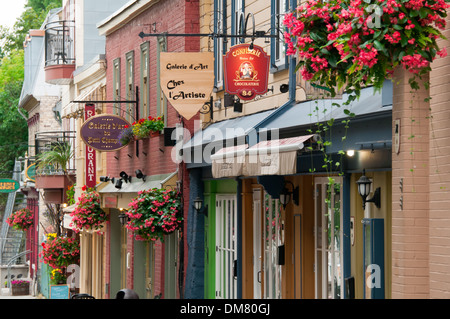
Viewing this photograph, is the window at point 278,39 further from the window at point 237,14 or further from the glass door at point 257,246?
the glass door at point 257,246

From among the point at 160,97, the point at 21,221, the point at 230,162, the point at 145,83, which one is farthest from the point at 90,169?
the point at 21,221

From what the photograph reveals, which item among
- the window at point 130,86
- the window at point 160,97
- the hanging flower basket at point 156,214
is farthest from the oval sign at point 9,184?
the hanging flower basket at point 156,214

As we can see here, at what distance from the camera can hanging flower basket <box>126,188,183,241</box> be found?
1731 centimetres

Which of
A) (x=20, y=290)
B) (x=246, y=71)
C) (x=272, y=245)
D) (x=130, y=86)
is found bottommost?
(x=20, y=290)

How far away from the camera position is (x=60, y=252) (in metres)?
29.5

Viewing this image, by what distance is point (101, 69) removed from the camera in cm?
2580

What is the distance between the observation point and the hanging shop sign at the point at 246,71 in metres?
13.2

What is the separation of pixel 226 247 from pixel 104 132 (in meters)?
4.99

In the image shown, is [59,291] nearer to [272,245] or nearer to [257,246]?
[257,246]

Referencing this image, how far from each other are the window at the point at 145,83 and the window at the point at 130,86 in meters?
0.69

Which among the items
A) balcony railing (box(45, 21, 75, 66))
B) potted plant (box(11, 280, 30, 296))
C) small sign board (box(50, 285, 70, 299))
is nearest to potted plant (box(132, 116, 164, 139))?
small sign board (box(50, 285, 70, 299))

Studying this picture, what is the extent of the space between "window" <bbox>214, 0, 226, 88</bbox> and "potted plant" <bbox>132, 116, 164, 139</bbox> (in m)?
2.59
